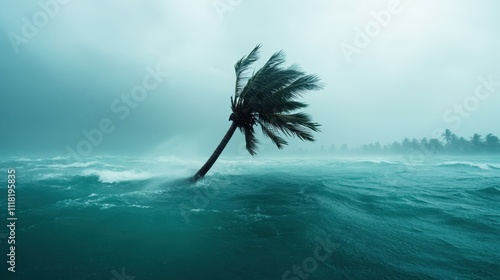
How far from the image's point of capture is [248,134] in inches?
461

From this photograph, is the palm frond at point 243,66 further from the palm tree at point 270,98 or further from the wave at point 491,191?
the wave at point 491,191

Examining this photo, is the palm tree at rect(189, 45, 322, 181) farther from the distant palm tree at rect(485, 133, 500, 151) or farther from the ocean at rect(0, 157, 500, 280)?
the distant palm tree at rect(485, 133, 500, 151)

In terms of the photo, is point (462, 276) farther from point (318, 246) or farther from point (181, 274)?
point (181, 274)

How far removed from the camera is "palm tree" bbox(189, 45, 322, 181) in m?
10.6

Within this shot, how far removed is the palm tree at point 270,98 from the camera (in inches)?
418

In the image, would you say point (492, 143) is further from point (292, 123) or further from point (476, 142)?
point (292, 123)

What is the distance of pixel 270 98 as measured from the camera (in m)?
10.6

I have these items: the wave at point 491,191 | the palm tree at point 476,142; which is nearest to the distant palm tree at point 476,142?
the palm tree at point 476,142

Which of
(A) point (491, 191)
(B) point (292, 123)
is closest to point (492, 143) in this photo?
(A) point (491, 191)

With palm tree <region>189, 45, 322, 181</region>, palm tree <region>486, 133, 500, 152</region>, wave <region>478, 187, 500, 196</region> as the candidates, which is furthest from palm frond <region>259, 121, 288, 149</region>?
palm tree <region>486, 133, 500, 152</region>

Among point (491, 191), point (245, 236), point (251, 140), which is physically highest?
point (251, 140)

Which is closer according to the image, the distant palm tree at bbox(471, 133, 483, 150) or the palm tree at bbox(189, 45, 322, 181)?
the palm tree at bbox(189, 45, 322, 181)

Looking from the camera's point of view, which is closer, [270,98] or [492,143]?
[270,98]

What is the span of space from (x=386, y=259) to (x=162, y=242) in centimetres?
508
